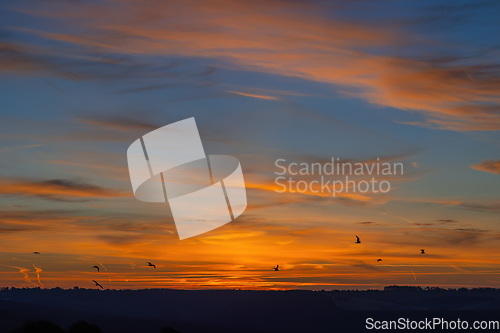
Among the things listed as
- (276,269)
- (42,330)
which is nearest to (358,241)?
(276,269)

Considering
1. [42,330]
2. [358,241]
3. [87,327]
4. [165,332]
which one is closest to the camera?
[358,241]

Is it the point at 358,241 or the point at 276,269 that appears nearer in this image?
the point at 358,241

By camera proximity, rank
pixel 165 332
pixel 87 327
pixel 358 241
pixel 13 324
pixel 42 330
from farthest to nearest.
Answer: pixel 13 324 → pixel 165 332 → pixel 87 327 → pixel 42 330 → pixel 358 241

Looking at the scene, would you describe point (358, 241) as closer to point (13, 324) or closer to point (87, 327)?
point (87, 327)

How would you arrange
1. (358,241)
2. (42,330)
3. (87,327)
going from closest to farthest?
(358,241) < (42,330) < (87,327)

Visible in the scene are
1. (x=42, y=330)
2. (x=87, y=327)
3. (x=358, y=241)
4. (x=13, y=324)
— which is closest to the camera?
(x=358, y=241)

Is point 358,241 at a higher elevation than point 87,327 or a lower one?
higher

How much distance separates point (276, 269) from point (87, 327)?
34271 millimetres

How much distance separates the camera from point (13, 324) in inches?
7475

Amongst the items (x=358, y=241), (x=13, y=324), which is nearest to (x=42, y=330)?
(x=358, y=241)

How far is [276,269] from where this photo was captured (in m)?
92.6

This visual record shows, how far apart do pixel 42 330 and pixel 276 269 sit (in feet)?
130

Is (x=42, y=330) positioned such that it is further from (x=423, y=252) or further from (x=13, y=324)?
(x=13, y=324)

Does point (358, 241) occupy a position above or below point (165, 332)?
above
